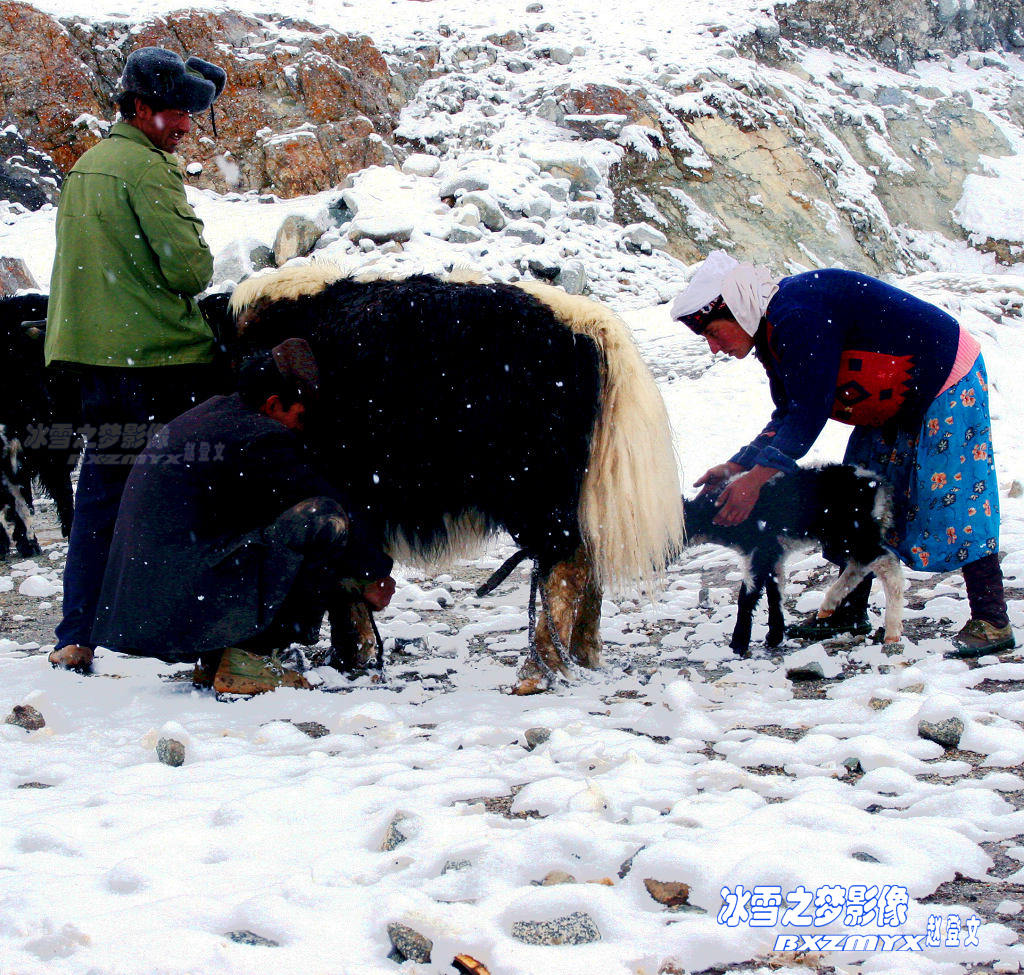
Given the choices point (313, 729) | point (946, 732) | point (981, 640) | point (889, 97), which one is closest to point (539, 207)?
point (981, 640)

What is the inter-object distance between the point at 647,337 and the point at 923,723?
5691mm

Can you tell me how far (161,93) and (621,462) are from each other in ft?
5.73

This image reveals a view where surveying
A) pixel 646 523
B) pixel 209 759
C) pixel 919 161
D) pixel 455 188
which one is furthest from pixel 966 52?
pixel 209 759

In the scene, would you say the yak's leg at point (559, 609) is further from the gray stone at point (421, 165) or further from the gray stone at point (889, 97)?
the gray stone at point (889, 97)

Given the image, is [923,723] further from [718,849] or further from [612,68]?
[612,68]

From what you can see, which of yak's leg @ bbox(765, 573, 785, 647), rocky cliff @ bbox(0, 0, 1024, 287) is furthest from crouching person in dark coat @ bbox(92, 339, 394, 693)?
rocky cliff @ bbox(0, 0, 1024, 287)

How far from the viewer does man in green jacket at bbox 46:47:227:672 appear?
267cm

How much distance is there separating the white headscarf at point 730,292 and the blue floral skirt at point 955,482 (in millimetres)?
609

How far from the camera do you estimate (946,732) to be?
6.31 ft

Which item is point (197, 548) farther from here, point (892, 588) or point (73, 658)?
point (892, 588)

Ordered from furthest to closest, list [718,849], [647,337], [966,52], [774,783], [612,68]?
[966,52], [612,68], [647,337], [774,783], [718,849]

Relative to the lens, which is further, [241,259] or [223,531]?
[241,259]

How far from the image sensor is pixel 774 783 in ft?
5.71

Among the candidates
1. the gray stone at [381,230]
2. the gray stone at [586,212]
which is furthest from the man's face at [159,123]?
the gray stone at [586,212]
